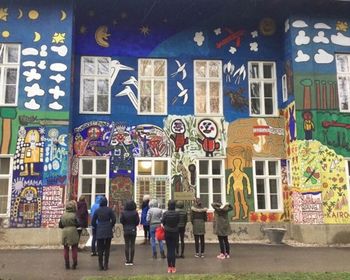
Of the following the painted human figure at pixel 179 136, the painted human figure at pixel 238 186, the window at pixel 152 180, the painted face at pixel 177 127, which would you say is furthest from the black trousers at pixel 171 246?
the painted face at pixel 177 127

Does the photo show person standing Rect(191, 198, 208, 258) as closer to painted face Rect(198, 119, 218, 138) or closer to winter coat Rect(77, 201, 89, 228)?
winter coat Rect(77, 201, 89, 228)

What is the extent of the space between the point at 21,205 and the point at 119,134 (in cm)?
470

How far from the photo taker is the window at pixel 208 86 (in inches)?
766

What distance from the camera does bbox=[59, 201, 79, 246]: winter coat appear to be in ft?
36.8

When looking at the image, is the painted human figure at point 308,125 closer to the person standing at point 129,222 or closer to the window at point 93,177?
the window at point 93,177

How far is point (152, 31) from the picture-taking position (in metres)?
19.6

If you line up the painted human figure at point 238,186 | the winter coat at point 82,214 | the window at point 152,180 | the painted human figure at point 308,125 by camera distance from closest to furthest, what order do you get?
the winter coat at point 82,214
the painted human figure at point 308,125
the window at point 152,180
the painted human figure at point 238,186

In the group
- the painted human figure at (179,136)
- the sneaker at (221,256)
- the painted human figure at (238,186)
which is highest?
the painted human figure at (179,136)

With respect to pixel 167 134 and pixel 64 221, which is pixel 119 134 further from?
pixel 64 221

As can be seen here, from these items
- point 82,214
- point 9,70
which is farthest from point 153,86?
point 82,214

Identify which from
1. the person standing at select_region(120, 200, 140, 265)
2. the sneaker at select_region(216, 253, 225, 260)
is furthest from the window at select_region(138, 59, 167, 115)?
the person standing at select_region(120, 200, 140, 265)

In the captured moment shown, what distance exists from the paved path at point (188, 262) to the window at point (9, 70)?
242 inches

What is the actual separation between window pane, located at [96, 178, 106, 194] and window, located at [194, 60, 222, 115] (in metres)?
4.89

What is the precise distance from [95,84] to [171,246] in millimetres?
10017
